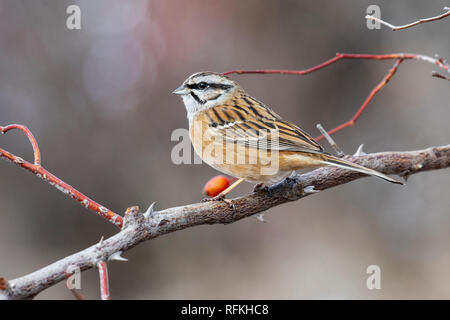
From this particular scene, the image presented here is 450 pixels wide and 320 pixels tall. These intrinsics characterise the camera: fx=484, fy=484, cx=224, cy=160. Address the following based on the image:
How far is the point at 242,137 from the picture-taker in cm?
407

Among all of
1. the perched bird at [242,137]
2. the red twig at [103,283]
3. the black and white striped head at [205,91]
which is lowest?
the red twig at [103,283]

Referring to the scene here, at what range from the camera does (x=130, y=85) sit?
7141 mm

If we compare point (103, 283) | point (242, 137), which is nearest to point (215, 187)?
point (242, 137)

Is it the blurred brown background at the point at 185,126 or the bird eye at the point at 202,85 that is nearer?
the bird eye at the point at 202,85

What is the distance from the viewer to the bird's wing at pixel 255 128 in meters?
3.85

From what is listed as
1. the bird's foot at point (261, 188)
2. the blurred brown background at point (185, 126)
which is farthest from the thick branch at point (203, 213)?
the blurred brown background at point (185, 126)

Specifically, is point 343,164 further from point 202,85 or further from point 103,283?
point 103,283

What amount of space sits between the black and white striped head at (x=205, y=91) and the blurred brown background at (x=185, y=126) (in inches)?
110

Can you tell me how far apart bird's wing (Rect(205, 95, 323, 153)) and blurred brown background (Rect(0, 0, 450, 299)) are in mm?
2953

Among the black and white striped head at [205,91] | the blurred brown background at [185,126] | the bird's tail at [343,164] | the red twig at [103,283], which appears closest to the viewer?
the red twig at [103,283]

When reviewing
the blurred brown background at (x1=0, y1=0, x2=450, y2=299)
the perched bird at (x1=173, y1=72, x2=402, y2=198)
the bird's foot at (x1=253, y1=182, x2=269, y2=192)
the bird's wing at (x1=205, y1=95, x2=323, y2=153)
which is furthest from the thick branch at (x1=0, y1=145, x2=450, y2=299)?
the blurred brown background at (x1=0, y1=0, x2=450, y2=299)

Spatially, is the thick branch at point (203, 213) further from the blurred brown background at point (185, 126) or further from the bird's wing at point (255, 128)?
the blurred brown background at point (185, 126)

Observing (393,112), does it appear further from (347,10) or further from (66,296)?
(66,296)

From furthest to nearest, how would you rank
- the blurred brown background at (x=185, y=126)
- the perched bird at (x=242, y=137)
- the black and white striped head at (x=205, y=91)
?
the blurred brown background at (x=185, y=126), the black and white striped head at (x=205, y=91), the perched bird at (x=242, y=137)
